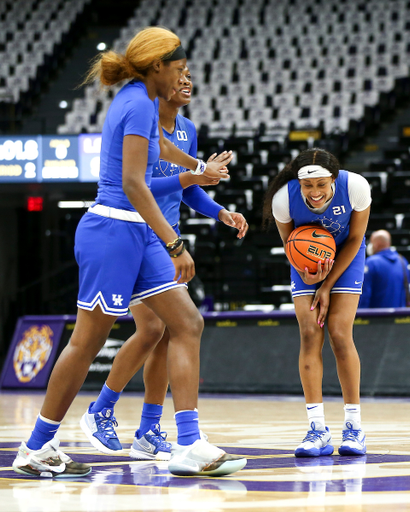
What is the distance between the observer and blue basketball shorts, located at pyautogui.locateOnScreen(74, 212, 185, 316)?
3.22 meters

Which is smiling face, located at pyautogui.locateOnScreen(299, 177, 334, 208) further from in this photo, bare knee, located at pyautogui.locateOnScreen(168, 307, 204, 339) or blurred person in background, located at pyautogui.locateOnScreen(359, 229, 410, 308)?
blurred person in background, located at pyautogui.locateOnScreen(359, 229, 410, 308)

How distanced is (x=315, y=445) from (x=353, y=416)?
35cm

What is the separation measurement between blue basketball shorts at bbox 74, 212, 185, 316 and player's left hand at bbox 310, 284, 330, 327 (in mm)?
998

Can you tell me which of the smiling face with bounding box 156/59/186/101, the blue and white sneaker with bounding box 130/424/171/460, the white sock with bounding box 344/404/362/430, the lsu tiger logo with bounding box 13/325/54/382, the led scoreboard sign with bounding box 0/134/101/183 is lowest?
the lsu tiger logo with bounding box 13/325/54/382

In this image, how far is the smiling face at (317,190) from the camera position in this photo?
4020mm

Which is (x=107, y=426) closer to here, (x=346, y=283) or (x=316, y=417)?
(x=316, y=417)

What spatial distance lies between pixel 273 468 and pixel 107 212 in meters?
1.28

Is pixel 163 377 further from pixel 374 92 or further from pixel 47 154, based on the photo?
pixel 374 92

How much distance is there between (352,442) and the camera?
3857mm

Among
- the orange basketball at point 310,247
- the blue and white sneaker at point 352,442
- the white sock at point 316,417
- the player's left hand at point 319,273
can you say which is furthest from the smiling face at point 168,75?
the blue and white sneaker at point 352,442

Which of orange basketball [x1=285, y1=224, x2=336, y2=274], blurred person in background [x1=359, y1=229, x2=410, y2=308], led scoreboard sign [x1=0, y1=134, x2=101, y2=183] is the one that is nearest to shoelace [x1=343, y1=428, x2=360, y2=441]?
orange basketball [x1=285, y1=224, x2=336, y2=274]

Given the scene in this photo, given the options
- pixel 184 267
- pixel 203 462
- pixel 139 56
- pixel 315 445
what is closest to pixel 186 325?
pixel 184 267

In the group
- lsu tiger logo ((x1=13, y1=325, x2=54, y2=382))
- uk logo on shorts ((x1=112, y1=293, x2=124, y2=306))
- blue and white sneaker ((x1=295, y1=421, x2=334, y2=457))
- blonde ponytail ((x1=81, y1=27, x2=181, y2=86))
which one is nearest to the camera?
uk logo on shorts ((x1=112, y1=293, x2=124, y2=306))

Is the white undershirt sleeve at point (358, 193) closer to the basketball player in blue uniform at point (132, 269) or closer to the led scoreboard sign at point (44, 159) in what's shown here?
the basketball player in blue uniform at point (132, 269)
